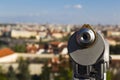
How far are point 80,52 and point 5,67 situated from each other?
68.7ft

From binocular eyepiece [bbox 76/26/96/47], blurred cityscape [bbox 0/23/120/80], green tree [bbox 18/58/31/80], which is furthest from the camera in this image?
green tree [bbox 18/58/31/80]

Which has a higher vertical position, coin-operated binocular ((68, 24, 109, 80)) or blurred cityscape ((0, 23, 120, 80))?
A: coin-operated binocular ((68, 24, 109, 80))

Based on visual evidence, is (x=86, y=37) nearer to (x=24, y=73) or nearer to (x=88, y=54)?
(x=88, y=54)

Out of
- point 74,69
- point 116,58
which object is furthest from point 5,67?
point 74,69

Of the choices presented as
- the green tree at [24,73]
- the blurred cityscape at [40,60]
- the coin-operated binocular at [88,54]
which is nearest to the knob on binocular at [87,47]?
the coin-operated binocular at [88,54]

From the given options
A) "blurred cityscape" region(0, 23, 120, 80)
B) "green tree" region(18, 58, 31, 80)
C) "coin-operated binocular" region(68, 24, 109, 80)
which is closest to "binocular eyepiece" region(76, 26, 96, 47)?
"coin-operated binocular" region(68, 24, 109, 80)

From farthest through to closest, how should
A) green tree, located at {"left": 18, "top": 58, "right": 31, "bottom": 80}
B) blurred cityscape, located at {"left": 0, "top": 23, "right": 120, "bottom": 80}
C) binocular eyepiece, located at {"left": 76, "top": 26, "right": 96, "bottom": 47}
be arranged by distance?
green tree, located at {"left": 18, "top": 58, "right": 31, "bottom": 80} → blurred cityscape, located at {"left": 0, "top": 23, "right": 120, "bottom": 80} → binocular eyepiece, located at {"left": 76, "top": 26, "right": 96, "bottom": 47}

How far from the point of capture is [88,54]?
115 cm

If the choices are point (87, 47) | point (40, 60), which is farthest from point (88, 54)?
point (40, 60)

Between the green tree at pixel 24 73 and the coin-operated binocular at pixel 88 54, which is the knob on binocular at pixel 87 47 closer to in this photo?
the coin-operated binocular at pixel 88 54

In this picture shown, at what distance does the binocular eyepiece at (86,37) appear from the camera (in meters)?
1.14

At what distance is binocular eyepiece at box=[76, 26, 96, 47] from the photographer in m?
1.14

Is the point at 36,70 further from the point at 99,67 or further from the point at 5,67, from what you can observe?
the point at 99,67

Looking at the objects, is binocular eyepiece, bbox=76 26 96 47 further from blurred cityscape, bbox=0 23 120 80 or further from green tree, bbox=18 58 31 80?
green tree, bbox=18 58 31 80
